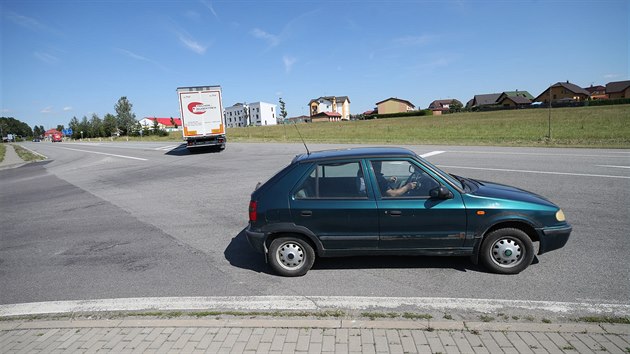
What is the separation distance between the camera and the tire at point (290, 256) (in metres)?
4.42

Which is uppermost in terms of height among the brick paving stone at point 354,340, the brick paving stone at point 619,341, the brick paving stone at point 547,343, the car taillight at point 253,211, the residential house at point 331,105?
the residential house at point 331,105

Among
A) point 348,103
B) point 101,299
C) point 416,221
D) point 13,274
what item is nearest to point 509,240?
point 416,221

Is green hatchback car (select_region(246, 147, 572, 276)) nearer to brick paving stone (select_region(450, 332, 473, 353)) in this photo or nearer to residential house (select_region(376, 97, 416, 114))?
brick paving stone (select_region(450, 332, 473, 353))

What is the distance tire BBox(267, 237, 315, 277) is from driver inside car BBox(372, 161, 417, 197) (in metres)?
1.12

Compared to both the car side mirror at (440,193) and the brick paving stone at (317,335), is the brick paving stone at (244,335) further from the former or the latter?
the car side mirror at (440,193)

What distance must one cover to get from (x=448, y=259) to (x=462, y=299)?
104cm

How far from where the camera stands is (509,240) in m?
4.20

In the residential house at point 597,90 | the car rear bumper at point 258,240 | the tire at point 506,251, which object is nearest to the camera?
→ the tire at point 506,251

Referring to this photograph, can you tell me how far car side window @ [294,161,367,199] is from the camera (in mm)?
4336

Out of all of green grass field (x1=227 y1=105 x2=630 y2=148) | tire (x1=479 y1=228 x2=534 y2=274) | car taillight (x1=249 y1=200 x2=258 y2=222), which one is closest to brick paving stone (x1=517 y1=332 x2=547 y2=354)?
tire (x1=479 y1=228 x2=534 y2=274)

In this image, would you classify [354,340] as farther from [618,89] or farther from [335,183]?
[618,89]

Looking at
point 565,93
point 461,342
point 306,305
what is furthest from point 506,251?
point 565,93

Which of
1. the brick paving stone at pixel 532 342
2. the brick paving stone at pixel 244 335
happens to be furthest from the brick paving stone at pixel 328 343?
the brick paving stone at pixel 532 342

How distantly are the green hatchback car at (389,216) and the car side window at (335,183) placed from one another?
12mm
